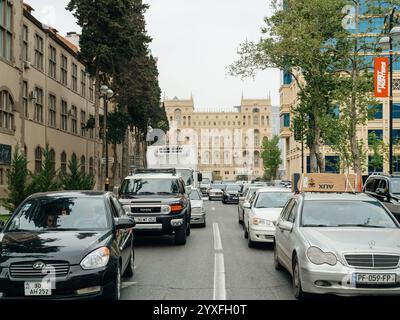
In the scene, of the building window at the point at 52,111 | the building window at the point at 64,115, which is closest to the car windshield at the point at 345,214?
the building window at the point at 52,111

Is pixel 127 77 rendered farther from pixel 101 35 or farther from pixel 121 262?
pixel 121 262

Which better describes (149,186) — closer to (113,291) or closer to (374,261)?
(113,291)

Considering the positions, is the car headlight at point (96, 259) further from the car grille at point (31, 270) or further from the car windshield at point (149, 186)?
the car windshield at point (149, 186)

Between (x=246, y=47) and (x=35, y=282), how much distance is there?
32237 millimetres

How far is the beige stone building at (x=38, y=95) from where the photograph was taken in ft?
93.8

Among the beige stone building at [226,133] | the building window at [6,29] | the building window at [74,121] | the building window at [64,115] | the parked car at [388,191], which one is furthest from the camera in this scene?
the beige stone building at [226,133]

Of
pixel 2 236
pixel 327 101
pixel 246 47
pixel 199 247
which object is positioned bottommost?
pixel 199 247

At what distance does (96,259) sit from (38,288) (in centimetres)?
81

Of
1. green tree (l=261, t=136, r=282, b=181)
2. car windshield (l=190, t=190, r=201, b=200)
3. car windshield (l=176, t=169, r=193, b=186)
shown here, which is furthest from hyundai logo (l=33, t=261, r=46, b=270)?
green tree (l=261, t=136, r=282, b=181)

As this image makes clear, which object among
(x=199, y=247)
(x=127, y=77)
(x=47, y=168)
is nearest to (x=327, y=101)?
(x=127, y=77)

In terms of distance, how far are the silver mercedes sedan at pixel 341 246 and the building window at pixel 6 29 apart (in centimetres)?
2241

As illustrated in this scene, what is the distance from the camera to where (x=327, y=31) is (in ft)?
113

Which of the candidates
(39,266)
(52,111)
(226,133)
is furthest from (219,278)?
(226,133)

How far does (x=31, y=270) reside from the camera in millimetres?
6816
